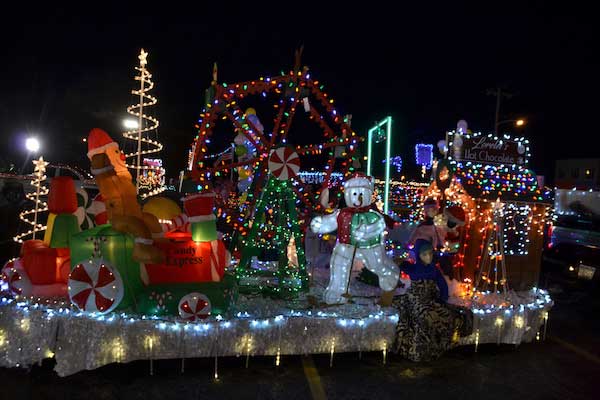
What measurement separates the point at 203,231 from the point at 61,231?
1.84 metres

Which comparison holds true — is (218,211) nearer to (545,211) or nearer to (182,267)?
(182,267)

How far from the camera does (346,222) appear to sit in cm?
616

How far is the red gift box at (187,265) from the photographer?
5.35m

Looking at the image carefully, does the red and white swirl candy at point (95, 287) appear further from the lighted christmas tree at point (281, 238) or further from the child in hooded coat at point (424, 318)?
the child in hooded coat at point (424, 318)

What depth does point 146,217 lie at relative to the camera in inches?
223

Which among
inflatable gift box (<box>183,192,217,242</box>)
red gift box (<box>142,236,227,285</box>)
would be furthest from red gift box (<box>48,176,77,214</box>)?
inflatable gift box (<box>183,192,217,242</box>)

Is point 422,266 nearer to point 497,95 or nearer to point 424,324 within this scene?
point 424,324

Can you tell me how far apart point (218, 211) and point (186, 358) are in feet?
9.74

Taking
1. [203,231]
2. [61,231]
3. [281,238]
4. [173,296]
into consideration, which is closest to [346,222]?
[281,238]

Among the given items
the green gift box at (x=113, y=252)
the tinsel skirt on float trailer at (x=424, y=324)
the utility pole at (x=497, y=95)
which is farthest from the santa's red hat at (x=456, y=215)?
the utility pole at (x=497, y=95)

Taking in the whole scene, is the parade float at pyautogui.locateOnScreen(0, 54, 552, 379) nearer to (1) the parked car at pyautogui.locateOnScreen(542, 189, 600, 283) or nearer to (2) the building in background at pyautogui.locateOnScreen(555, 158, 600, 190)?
(1) the parked car at pyautogui.locateOnScreen(542, 189, 600, 283)

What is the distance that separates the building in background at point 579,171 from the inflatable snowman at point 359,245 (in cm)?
3988

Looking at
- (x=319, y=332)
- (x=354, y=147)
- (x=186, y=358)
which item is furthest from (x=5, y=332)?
(x=354, y=147)

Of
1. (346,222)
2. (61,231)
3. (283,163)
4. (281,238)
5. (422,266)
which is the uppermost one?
(283,163)
